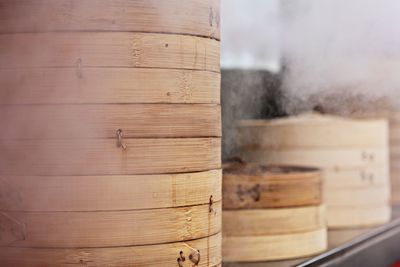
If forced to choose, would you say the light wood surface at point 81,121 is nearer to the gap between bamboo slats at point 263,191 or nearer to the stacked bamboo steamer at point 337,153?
the gap between bamboo slats at point 263,191

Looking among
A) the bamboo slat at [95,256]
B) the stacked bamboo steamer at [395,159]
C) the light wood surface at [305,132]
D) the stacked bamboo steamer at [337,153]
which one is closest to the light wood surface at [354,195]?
Result: the stacked bamboo steamer at [337,153]

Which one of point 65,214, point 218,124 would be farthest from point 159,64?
point 65,214

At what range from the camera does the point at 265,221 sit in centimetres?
326

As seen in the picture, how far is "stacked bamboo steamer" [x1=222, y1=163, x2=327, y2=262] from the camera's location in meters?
3.23

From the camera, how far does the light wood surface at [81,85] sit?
2.03 metres

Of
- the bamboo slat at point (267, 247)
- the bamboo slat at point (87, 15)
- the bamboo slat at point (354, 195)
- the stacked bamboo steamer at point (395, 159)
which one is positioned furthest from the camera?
the stacked bamboo steamer at point (395, 159)

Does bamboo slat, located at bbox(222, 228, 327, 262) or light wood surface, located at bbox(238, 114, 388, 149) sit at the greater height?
light wood surface, located at bbox(238, 114, 388, 149)

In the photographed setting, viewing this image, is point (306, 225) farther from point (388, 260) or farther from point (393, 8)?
point (393, 8)

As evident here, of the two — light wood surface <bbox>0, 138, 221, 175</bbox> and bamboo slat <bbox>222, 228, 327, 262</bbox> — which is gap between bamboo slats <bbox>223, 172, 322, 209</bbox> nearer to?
bamboo slat <bbox>222, 228, 327, 262</bbox>

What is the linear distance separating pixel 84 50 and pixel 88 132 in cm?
21

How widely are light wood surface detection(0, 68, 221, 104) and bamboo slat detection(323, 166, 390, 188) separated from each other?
215 cm

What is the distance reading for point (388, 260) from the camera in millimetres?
3979

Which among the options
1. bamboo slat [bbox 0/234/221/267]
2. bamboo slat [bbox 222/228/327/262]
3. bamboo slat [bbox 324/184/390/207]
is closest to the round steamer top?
bamboo slat [bbox 222/228/327/262]

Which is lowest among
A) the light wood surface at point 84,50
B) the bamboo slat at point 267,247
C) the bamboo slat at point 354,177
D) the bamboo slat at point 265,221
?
the bamboo slat at point 267,247
